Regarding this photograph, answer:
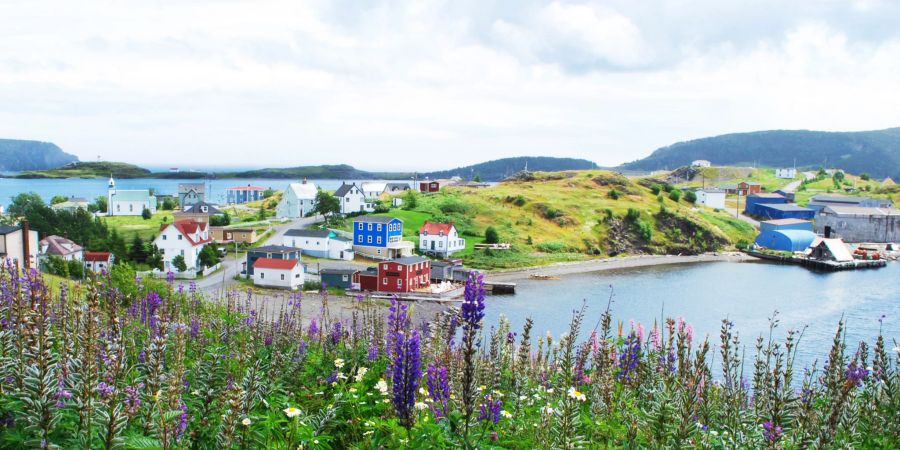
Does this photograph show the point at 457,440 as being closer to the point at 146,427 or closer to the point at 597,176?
the point at 146,427

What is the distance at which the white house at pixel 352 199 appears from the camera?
84.9 metres

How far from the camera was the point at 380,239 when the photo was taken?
6500 centimetres

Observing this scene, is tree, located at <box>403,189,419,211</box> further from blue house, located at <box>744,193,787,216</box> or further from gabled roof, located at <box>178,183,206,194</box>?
blue house, located at <box>744,193,787,216</box>

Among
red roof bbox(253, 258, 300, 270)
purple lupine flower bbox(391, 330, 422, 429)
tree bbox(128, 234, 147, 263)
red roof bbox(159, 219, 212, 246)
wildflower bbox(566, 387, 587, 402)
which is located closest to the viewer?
wildflower bbox(566, 387, 587, 402)

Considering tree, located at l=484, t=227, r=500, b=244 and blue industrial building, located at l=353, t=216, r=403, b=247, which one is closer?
blue industrial building, located at l=353, t=216, r=403, b=247

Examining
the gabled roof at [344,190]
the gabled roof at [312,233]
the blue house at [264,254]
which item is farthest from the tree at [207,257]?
the gabled roof at [344,190]

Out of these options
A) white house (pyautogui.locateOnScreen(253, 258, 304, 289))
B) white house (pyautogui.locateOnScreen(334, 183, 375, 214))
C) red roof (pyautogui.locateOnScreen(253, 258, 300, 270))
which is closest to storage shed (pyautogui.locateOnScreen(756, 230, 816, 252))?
white house (pyautogui.locateOnScreen(334, 183, 375, 214))

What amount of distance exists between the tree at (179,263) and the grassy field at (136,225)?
1524cm

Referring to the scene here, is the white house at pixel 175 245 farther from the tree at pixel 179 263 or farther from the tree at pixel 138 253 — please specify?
the tree at pixel 138 253

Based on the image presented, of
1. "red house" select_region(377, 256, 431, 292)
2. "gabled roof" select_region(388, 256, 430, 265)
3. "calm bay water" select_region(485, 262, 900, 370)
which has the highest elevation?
"gabled roof" select_region(388, 256, 430, 265)

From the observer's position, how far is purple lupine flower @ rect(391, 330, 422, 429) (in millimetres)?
4352

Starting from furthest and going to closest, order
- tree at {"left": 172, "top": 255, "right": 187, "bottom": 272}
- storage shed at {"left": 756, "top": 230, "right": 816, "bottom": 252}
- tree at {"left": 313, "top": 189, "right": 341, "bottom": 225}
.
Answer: storage shed at {"left": 756, "top": 230, "right": 816, "bottom": 252}
tree at {"left": 313, "top": 189, "right": 341, "bottom": 225}
tree at {"left": 172, "top": 255, "right": 187, "bottom": 272}

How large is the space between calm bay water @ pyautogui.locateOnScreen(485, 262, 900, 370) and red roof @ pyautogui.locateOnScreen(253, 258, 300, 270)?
56.4ft

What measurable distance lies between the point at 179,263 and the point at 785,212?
9798 cm
